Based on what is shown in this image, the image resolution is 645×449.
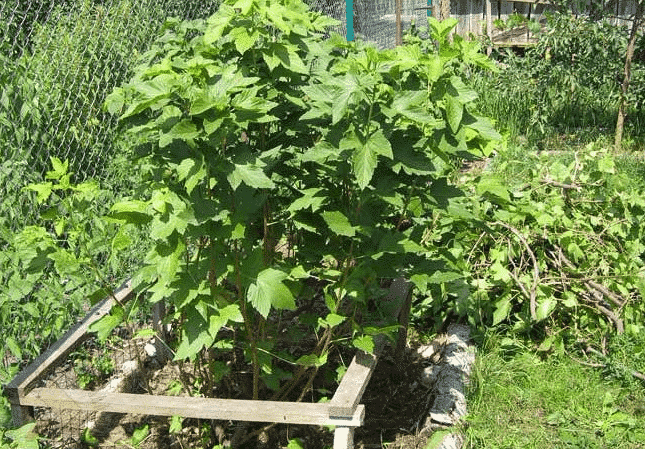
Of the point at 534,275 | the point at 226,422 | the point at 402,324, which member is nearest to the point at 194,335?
the point at 226,422

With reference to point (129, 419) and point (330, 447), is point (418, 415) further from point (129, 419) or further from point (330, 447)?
point (129, 419)

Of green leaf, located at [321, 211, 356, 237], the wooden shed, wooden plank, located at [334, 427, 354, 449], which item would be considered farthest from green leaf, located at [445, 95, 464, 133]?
the wooden shed

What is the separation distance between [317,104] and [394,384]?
1.83m

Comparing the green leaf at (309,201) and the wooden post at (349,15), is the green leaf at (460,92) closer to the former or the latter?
the green leaf at (309,201)

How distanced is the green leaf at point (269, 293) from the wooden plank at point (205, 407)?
0.45 meters

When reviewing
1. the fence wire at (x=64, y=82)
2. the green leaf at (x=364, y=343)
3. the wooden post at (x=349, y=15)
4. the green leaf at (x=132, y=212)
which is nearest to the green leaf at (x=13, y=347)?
the fence wire at (x=64, y=82)

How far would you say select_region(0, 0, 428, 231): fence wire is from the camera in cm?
412

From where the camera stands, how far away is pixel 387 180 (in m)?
2.88

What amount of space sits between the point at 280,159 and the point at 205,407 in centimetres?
99

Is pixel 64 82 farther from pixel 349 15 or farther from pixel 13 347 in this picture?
pixel 349 15

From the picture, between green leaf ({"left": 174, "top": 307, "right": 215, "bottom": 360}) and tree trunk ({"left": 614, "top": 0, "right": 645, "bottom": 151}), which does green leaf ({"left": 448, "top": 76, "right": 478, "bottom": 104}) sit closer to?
green leaf ({"left": 174, "top": 307, "right": 215, "bottom": 360})

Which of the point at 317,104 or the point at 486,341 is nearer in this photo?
the point at 317,104

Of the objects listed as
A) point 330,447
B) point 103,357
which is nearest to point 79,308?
point 103,357

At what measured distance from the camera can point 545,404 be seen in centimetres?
406
